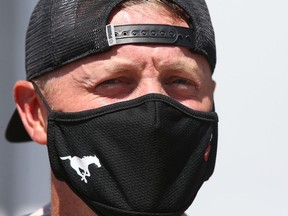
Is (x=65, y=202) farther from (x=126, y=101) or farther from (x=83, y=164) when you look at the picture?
(x=126, y=101)

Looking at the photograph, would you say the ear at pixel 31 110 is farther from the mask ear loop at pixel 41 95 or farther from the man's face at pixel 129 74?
the man's face at pixel 129 74

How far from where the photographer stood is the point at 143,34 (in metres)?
2.40

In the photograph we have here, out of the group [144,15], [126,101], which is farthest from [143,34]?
[126,101]

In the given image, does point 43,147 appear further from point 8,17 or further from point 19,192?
point 8,17

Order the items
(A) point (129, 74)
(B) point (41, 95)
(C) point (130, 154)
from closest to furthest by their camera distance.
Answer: (C) point (130, 154), (A) point (129, 74), (B) point (41, 95)

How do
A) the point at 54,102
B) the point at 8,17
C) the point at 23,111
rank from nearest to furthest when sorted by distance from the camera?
the point at 54,102
the point at 23,111
the point at 8,17

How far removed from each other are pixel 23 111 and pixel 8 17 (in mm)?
1186

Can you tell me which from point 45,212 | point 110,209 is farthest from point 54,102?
point 45,212

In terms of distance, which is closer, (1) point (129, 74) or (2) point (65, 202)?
(1) point (129, 74)

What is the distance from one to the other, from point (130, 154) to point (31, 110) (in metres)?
0.51

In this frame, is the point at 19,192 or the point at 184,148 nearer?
the point at 184,148

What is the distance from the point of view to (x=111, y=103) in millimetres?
2375

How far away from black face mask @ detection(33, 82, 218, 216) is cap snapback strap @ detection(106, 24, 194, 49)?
0.21 m

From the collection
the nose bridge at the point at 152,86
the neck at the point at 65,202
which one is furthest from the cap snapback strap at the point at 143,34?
the neck at the point at 65,202
